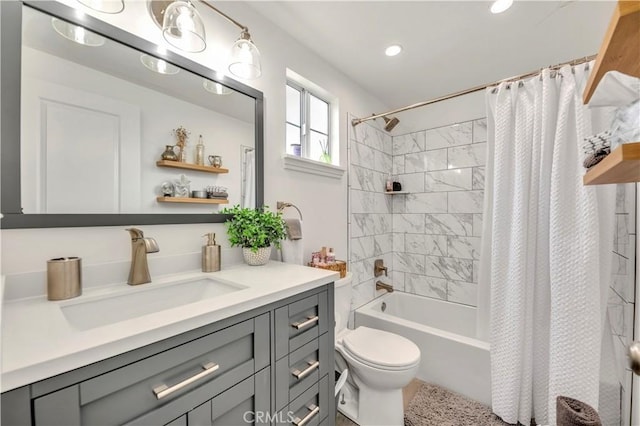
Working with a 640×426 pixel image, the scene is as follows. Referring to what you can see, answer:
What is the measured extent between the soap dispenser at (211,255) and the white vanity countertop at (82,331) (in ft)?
0.82

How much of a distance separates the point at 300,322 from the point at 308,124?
5.11 feet

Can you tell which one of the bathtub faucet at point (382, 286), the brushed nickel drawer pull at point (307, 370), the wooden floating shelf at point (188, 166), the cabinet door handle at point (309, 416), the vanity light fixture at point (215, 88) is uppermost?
the vanity light fixture at point (215, 88)

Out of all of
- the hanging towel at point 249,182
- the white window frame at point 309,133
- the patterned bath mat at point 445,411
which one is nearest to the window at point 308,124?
the white window frame at point 309,133

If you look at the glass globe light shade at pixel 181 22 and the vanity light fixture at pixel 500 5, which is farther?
the vanity light fixture at pixel 500 5

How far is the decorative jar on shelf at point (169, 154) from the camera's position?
121 centimetres

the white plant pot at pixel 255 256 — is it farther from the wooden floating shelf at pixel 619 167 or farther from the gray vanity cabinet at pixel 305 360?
the wooden floating shelf at pixel 619 167

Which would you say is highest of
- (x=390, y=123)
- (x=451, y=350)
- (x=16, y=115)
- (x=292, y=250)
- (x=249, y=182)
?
(x=390, y=123)

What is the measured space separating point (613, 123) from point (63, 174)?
5.33ft

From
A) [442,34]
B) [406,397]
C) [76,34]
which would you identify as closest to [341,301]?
[406,397]

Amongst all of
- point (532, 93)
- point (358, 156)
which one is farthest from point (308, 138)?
point (532, 93)

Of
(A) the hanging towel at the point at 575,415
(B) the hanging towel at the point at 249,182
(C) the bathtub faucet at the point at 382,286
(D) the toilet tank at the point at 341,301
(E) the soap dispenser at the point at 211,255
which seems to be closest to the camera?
(A) the hanging towel at the point at 575,415

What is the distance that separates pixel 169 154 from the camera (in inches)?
48.4

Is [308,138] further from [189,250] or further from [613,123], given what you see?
[613,123]

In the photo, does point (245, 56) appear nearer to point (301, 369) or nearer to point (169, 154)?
point (169, 154)
